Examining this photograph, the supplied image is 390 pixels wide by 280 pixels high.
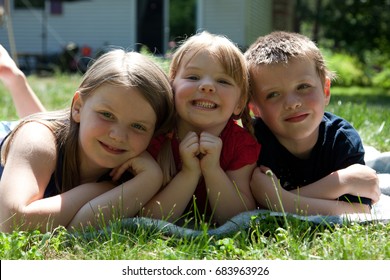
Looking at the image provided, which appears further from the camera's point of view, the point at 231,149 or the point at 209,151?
the point at 231,149

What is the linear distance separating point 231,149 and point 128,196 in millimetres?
637

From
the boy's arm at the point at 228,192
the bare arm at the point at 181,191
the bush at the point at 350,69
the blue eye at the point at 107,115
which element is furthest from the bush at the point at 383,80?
the blue eye at the point at 107,115

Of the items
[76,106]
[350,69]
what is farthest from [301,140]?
[350,69]

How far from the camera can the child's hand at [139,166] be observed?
2666 millimetres

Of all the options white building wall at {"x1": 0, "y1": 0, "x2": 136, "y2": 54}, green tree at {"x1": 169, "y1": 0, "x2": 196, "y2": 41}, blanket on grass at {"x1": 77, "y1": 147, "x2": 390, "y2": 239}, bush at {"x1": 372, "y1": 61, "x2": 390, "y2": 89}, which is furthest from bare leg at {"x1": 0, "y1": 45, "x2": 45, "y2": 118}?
green tree at {"x1": 169, "y1": 0, "x2": 196, "y2": 41}

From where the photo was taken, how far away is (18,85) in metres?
4.04

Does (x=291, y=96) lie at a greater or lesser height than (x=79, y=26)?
greater

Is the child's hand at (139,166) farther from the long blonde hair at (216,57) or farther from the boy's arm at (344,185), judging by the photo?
the boy's arm at (344,185)

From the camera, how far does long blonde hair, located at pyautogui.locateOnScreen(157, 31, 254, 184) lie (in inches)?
109

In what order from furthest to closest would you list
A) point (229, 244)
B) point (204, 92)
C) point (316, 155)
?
point (316, 155) < point (204, 92) < point (229, 244)

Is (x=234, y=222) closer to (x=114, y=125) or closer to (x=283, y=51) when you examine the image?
(x=114, y=125)

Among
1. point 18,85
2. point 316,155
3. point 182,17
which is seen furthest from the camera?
point 182,17

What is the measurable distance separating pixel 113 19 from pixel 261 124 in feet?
56.3

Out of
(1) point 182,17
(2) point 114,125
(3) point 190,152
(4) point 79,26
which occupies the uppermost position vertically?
(2) point 114,125
